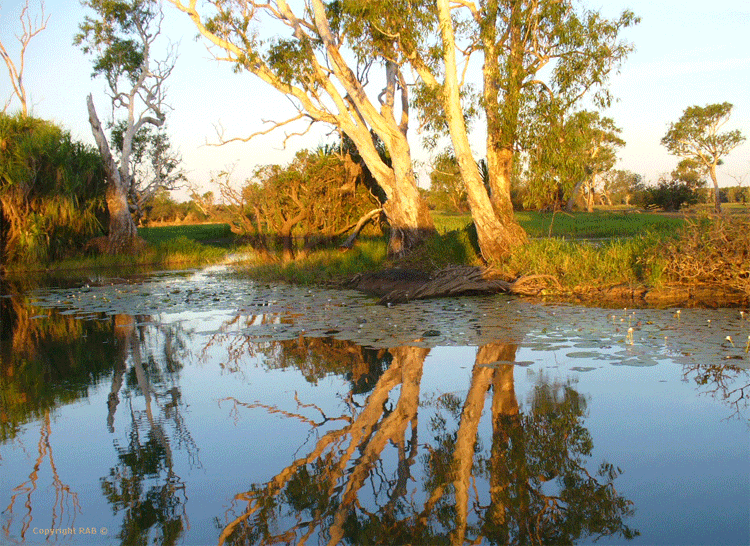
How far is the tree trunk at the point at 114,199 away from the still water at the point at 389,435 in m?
16.2

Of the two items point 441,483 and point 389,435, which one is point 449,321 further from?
point 441,483

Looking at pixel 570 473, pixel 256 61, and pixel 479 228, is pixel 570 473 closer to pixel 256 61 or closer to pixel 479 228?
pixel 479 228

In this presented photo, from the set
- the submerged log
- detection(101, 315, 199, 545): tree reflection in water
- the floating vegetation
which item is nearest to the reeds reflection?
detection(101, 315, 199, 545): tree reflection in water

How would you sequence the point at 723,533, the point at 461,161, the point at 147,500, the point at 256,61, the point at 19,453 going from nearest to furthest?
the point at 723,533
the point at 147,500
the point at 19,453
the point at 461,161
the point at 256,61

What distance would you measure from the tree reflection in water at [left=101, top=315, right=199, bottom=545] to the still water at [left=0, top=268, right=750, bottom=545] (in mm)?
15

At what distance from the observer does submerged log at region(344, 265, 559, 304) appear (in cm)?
1130

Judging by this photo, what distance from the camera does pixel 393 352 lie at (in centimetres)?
705

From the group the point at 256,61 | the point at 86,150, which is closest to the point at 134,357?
the point at 256,61

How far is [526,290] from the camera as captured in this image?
11.3 m

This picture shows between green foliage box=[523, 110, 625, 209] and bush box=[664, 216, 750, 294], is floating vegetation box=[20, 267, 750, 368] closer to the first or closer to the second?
bush box=[664, 216, 750, 294]

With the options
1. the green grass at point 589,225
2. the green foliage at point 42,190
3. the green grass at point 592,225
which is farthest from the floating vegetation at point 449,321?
the green grass at point 592,225

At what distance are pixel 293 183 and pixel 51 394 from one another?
43.6ft

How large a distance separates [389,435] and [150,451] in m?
1.56

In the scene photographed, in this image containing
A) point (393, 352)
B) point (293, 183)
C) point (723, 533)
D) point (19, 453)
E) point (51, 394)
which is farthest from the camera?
point (293, 183)
